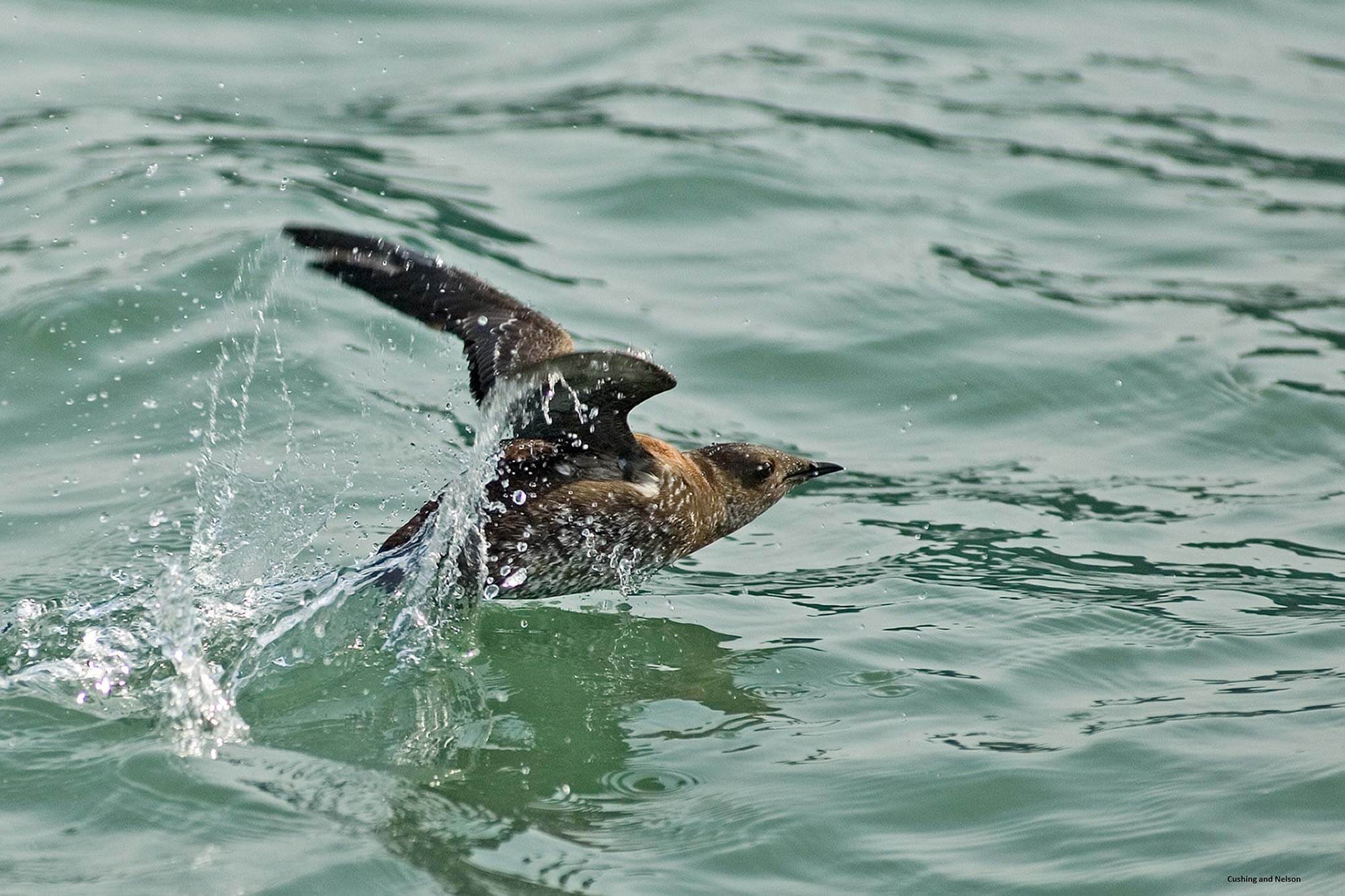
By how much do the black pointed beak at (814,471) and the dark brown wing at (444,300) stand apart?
146 centimetres

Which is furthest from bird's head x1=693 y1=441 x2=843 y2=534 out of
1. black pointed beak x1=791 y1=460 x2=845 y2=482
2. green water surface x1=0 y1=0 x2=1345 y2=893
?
green water surface x1=0 y1=0 x2=1345 y2=893

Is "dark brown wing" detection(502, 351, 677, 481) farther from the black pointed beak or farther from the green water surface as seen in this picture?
the black pointed beak

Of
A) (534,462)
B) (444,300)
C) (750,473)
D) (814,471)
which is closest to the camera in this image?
(534,462)

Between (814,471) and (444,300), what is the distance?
1.93m

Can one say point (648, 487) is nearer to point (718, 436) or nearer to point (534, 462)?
point (534, 462)

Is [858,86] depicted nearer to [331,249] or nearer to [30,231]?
[30,231]

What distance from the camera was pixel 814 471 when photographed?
7922mm

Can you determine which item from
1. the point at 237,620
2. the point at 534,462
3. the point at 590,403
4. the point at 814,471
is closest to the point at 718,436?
the point at 814,471

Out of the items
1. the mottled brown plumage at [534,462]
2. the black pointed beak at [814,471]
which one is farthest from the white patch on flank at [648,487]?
the black pointed beak at [814,471]

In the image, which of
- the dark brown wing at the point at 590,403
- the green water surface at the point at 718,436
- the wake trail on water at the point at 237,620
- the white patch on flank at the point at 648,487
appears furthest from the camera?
the white patch on flank at the point at 648,487

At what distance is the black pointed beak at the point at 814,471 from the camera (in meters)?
7.85

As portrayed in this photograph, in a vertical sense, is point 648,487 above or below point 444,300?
below

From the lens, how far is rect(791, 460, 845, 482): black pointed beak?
785 cm

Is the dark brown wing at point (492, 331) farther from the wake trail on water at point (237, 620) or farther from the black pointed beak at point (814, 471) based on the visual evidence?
the black pointed beak at point (814, 471)
